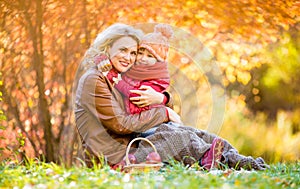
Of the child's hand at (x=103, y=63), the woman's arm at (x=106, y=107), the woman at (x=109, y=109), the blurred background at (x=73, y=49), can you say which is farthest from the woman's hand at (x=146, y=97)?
the blurred background at (x=73, y=49)

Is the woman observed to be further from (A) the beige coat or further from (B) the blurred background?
(B) the blurred background

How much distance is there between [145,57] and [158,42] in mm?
Result: 170

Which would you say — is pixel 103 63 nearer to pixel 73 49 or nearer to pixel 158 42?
pixel 158 42

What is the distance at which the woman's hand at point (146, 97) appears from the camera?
4.23m

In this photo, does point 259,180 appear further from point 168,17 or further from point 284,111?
point 284,111

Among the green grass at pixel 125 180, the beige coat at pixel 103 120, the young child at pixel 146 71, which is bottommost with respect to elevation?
the green grass at pixel 125 180

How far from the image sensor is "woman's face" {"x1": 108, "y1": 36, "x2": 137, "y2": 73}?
4238 millimetres

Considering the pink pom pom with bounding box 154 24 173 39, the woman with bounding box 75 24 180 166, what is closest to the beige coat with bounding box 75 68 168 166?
the woman with bounding box 75 24 180 166

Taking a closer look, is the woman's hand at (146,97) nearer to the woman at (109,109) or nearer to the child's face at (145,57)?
the woman at (109,109)

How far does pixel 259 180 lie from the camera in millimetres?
3064

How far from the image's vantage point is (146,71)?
14.1ft

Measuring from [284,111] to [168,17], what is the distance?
98.6 inches

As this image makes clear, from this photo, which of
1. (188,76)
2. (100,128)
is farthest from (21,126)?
(100,128)

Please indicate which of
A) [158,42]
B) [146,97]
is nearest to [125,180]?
[146,97]
